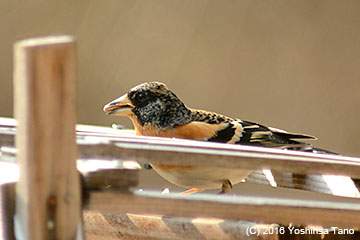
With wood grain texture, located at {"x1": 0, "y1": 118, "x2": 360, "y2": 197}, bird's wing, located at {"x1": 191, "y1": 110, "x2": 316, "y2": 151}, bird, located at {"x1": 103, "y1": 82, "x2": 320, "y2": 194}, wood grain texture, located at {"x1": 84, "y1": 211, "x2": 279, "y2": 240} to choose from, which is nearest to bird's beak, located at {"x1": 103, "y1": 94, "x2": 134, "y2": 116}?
bird, located at {"x1": 103, "y1": 82, "x2": 320, "y2": 194}

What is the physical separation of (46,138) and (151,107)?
3.96ft

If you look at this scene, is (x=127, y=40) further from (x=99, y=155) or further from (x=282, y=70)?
(x=99, y=155)

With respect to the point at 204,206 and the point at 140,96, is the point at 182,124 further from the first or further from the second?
the point at 204,206

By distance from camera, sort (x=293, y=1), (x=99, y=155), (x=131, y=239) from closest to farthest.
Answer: (x=99, y=155) < (x=131, y=239) < (x=293, y=1)

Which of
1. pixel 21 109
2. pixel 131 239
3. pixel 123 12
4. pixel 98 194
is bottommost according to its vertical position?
pixel 131 239

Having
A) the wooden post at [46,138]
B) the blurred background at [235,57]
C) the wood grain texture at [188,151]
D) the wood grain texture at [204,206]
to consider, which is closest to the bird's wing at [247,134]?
the wood grain texture at [188,151]

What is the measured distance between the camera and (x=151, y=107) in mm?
1938

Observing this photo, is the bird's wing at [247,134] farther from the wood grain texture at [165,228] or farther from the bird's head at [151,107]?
the wood grain texture at [165,228]

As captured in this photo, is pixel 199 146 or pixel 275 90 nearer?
pixel 199 146

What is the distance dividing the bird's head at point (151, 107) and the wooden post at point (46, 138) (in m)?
1.10

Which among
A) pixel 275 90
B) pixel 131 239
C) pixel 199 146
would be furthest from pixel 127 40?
pixel 199 146

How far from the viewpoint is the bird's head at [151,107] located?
1902mm

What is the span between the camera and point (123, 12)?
4004mm

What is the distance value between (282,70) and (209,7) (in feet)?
2.03
